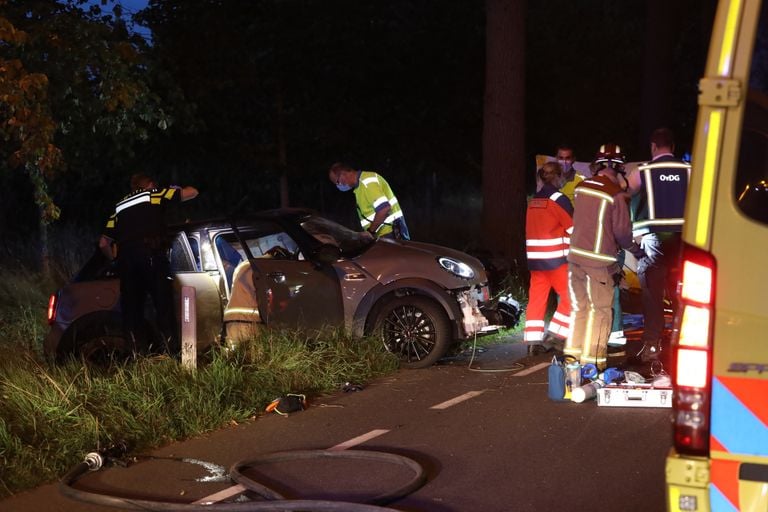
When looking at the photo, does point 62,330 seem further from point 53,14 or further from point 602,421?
point 602,421

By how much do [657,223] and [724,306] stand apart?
5727 mm

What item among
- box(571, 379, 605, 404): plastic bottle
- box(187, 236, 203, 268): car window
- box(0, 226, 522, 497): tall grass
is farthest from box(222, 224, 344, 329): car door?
box(571, 379, 605, 404): plastic bottle

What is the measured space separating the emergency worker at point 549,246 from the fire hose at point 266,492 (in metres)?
3.40

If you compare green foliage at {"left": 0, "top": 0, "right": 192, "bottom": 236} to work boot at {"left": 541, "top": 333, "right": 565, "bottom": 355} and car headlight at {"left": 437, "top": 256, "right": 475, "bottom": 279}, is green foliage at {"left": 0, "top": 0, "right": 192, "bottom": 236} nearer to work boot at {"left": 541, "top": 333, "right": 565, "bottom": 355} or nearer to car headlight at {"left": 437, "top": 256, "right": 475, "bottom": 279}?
car headlight at {"left": 437, "top": 256, "right": 475, "bottom": 279}

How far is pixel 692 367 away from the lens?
368cm

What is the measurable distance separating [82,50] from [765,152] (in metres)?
8.95

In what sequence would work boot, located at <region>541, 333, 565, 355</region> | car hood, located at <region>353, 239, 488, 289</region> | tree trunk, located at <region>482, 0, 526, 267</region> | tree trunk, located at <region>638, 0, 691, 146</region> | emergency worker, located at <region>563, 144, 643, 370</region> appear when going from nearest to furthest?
1. emergency worker, located at <region>563, 144, 643, 370</region>
2. car hood, located at <region>353, 239, 488, 289</region>
3. work boot, located at <region>541, 333, 565, 355</region>
4. tree trunk, located at <region>482, 0, 526, 267</region>
5. tree trunk, located at <region>638, 0, 691, 146</region>

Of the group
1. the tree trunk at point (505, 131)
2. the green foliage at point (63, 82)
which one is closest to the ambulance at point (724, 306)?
the green foliage at point (63, 82)

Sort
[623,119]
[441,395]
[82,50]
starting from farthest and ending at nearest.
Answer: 1. [623,119]
2. [82,50]
3. [441,395]

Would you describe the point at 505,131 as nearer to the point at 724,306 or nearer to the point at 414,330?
the point at 414,330

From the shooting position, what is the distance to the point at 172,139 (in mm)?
18641

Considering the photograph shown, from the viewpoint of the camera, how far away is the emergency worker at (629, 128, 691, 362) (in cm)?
915

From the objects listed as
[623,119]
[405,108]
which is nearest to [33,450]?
[405,108]

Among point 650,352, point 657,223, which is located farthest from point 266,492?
point 650,352
